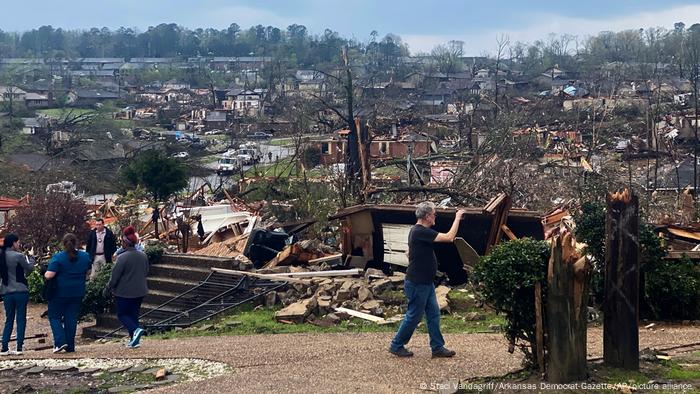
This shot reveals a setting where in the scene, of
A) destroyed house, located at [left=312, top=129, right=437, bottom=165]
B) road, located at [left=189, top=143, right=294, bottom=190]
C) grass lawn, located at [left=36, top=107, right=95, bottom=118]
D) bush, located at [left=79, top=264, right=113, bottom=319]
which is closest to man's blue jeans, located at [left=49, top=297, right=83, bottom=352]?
bush, located at [left=79, top=264, right=113, bottom=319]

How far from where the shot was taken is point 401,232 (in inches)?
558

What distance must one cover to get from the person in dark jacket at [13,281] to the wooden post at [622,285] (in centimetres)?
659

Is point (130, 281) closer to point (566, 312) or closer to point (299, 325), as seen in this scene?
point (299, 325)

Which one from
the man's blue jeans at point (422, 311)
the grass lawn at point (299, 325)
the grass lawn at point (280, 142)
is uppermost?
the man's blue jeans at point (422, 311)

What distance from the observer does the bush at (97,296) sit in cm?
1357

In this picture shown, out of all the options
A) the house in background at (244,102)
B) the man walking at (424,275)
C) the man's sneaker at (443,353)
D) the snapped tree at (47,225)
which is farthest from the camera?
the house in background at (244,102)

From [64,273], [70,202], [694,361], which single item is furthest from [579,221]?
[70,202]

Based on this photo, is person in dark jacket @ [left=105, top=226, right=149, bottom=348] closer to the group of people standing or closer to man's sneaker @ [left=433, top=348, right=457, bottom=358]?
the group of people standing

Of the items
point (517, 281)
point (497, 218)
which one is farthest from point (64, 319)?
point (497, 218)

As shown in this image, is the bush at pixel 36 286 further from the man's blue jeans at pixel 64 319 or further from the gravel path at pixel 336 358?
the man's blue jeans at pixel 64 319

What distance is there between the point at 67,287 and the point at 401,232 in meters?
5.73

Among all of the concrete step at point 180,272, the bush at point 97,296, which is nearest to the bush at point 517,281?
the concrete step at point 180,272

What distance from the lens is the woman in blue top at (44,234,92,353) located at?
32.9 ft

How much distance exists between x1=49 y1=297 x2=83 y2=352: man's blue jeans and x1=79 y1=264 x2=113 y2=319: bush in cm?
319
